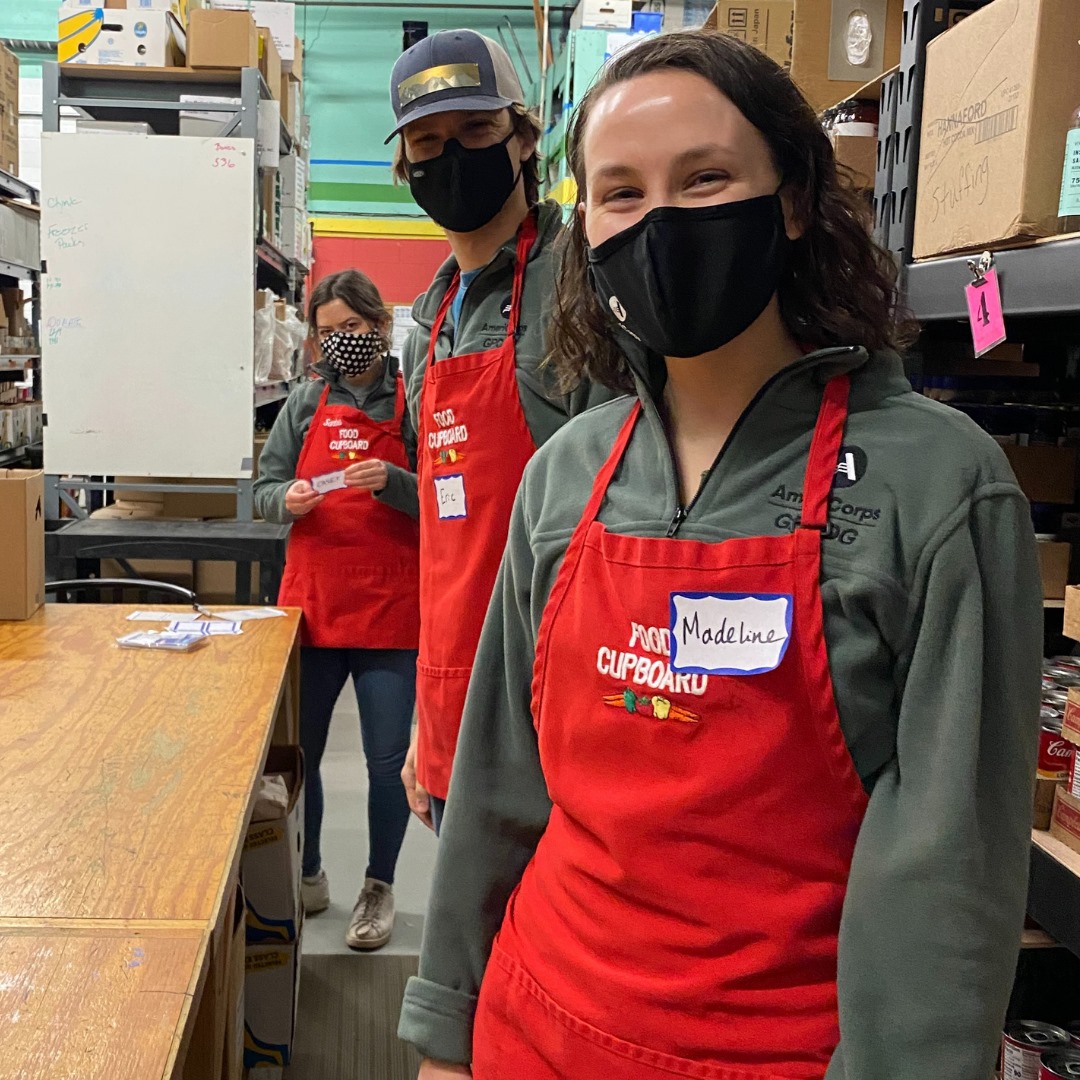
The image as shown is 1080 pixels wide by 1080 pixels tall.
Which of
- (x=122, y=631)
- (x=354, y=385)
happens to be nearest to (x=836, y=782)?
(x=122, y=631)

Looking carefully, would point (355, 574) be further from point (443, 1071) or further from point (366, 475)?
point (443, 1071)

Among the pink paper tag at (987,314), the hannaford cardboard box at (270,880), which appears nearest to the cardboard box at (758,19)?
the pink paper tag at (987,314)

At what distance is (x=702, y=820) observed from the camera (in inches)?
36.9

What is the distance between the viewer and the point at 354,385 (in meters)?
3.02

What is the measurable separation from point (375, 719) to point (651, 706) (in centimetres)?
199

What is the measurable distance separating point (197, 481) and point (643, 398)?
12.7 ft

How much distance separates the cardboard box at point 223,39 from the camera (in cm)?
441

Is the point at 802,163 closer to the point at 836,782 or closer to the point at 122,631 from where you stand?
the point at 836,782

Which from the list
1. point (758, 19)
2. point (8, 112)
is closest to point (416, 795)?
point (758, 19)

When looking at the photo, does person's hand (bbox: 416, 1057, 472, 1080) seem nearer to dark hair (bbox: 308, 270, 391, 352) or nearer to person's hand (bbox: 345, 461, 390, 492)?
person's hand (bbox: 345, 461, 390, 492)

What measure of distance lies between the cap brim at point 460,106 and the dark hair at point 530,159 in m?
0.07

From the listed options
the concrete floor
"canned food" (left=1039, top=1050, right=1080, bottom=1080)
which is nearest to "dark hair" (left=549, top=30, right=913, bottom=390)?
"canned food" (left=1039, top=1050, right=1080, bottom=1080)

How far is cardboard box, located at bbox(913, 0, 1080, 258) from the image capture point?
1345 mm

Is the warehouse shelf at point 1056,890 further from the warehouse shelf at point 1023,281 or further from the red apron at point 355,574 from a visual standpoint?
the red apron at point 355,574
